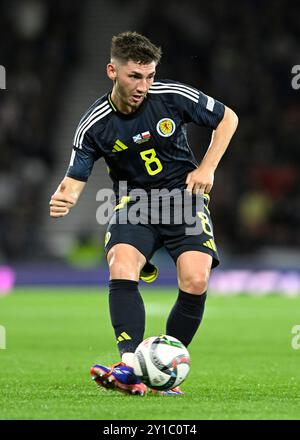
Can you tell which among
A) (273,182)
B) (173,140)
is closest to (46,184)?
(273,182)

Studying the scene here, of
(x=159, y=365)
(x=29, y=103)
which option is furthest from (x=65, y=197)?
(x=29, y=103)

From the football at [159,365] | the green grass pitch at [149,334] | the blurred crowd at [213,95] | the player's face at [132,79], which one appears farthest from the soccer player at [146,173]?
the blurred crowd at [213,95]

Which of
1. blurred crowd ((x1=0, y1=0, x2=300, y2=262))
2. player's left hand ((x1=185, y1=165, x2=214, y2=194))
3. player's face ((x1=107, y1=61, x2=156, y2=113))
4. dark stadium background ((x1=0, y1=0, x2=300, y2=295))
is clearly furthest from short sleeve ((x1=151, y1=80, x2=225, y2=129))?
blurred crowd ((x1=0, y1=0, x2=300, y2=262))

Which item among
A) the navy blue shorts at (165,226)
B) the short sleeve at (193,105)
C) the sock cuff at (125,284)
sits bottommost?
the sock cuff at (125,284)

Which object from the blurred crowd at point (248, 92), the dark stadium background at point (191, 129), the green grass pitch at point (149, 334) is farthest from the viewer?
the blurred crowd at point (248, 92)

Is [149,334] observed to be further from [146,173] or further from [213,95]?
[213,95]

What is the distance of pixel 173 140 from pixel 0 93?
14509 millimetres

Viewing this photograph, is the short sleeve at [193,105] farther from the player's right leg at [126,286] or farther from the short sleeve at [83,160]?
the player's right leg at [126,286]

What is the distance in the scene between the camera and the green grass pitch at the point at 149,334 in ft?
16.9

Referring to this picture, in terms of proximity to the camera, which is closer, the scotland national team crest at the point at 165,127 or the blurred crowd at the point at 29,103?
the scotland national team crest at the point at 165,127

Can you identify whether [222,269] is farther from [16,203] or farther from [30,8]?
[30,8]

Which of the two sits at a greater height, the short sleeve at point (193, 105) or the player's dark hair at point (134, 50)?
the player's dark hair at point (134, 50)

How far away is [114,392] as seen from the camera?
5.92m
